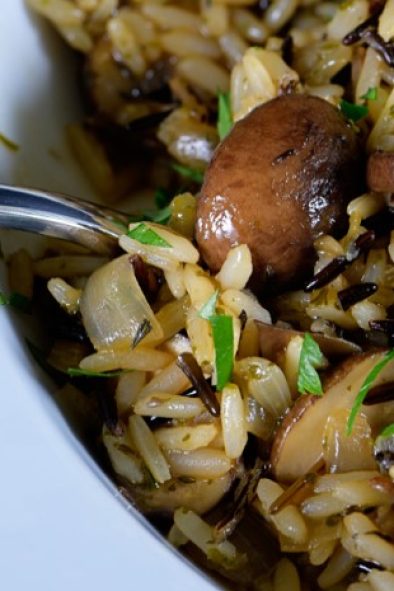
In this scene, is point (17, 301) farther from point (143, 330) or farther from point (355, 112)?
point (355, 112)

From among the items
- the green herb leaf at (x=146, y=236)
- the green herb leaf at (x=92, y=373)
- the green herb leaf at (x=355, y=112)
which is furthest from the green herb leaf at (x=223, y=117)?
the green herb leaf at (x=92, y=373)

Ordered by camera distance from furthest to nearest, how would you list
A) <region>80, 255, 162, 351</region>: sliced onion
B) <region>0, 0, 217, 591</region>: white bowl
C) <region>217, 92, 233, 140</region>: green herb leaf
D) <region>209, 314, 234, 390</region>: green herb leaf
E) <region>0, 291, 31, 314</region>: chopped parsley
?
<region>217, 92, 233, 140</region>: green herb leaf
<region>0, 291, 31, 314</region>: chopped parsley
<region>80, 255, 162, 351</region>: sliced onion
<region>209, 314, 234, 390</region>: green herb leaf
<region>0, 0, 217, 591</region>: white bowl

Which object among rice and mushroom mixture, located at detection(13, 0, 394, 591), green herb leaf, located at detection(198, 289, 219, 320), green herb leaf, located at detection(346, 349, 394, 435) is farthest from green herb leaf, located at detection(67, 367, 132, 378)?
green herb leaf, located at detection(346, 349, 394, 435)

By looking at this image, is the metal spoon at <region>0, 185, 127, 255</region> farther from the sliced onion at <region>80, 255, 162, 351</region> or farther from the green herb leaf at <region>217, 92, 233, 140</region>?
the green herb leaf at <region>217, 92, 233, 140</region>

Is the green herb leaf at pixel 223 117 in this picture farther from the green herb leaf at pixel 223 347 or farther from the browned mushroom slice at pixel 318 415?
the browned mushroom slice at pixel 318 415

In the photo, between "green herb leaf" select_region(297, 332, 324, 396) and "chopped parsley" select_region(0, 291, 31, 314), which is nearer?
"green herb leaf" select_region(297, 332, 324, 396)

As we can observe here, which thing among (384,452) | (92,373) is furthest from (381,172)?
(92,373)

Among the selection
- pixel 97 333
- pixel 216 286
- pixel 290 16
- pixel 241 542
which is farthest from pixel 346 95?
pixel 241 542
